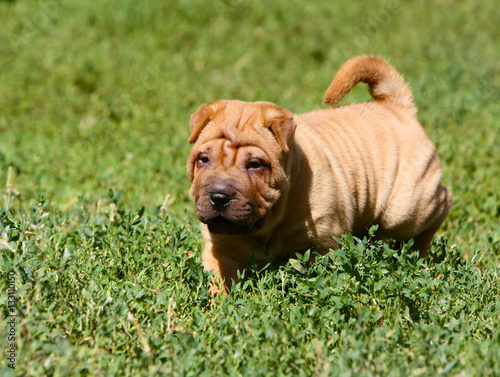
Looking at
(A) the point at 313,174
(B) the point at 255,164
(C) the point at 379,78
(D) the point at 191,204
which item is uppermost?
(C) the point at 379,78

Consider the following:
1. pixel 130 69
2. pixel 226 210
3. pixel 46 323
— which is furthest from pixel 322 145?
pixel 130 69

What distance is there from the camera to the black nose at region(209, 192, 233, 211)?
354 centimetres

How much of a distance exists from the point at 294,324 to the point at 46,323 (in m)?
1.24

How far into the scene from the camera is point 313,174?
13.3 ft

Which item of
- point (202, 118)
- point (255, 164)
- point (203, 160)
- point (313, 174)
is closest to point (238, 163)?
point (255, 164)

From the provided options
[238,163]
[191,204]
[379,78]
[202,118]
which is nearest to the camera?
[238,163]

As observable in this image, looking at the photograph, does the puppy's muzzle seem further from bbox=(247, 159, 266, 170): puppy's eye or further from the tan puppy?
bbox=(247, 159, 266, 170): puppy's eye

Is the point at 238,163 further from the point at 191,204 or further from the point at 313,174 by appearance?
the point at 191,204

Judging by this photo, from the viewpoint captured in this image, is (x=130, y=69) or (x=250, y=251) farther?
(x=130, y=69)

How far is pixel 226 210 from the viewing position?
3555 mm

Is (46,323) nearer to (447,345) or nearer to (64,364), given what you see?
(64,364)

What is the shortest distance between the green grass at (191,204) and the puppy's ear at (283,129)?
0.69 metres

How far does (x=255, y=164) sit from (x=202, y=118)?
485 millimetres

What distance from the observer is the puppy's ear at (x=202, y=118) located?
396 centimetres
